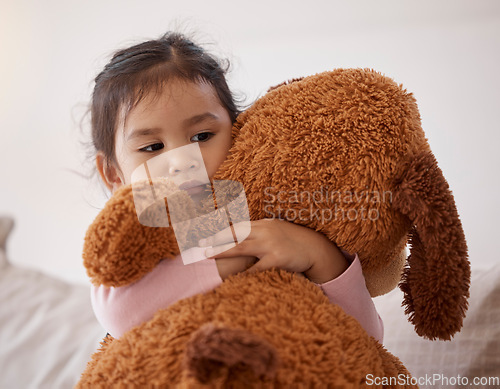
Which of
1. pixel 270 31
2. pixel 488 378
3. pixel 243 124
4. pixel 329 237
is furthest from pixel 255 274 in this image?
pixel 270 31

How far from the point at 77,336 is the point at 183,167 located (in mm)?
642

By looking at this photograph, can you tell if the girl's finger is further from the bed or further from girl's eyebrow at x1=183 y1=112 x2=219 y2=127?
the bed

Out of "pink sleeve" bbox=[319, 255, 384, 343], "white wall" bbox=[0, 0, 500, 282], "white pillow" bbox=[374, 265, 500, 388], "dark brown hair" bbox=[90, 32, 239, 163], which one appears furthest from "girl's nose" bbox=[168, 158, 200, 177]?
"white wall" bbox=[0, 0, 500, 282]

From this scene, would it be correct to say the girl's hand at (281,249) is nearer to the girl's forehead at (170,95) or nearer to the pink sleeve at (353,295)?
the pink sleeve at (353,295)

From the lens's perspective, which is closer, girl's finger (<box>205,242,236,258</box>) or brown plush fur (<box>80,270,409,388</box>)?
brown plush fur (<box>80,270,409,388</box>)

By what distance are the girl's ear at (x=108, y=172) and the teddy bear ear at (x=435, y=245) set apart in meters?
0.49

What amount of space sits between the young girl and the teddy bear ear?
0.10 meters

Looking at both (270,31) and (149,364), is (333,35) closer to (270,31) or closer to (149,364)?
(270,31)

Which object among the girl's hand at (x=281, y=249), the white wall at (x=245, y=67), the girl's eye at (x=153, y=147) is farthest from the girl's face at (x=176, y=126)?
the white wall at (x=245, y=67)

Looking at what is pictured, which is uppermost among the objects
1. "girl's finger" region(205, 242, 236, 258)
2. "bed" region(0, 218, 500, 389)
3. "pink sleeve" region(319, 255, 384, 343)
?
"girl's finger" region(205, 242, 236, 258)

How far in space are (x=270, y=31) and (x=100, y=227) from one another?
4.03 ft

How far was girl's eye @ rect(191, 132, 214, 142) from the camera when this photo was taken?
70 cm

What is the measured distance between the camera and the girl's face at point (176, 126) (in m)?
0.69

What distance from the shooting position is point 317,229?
609 mm
